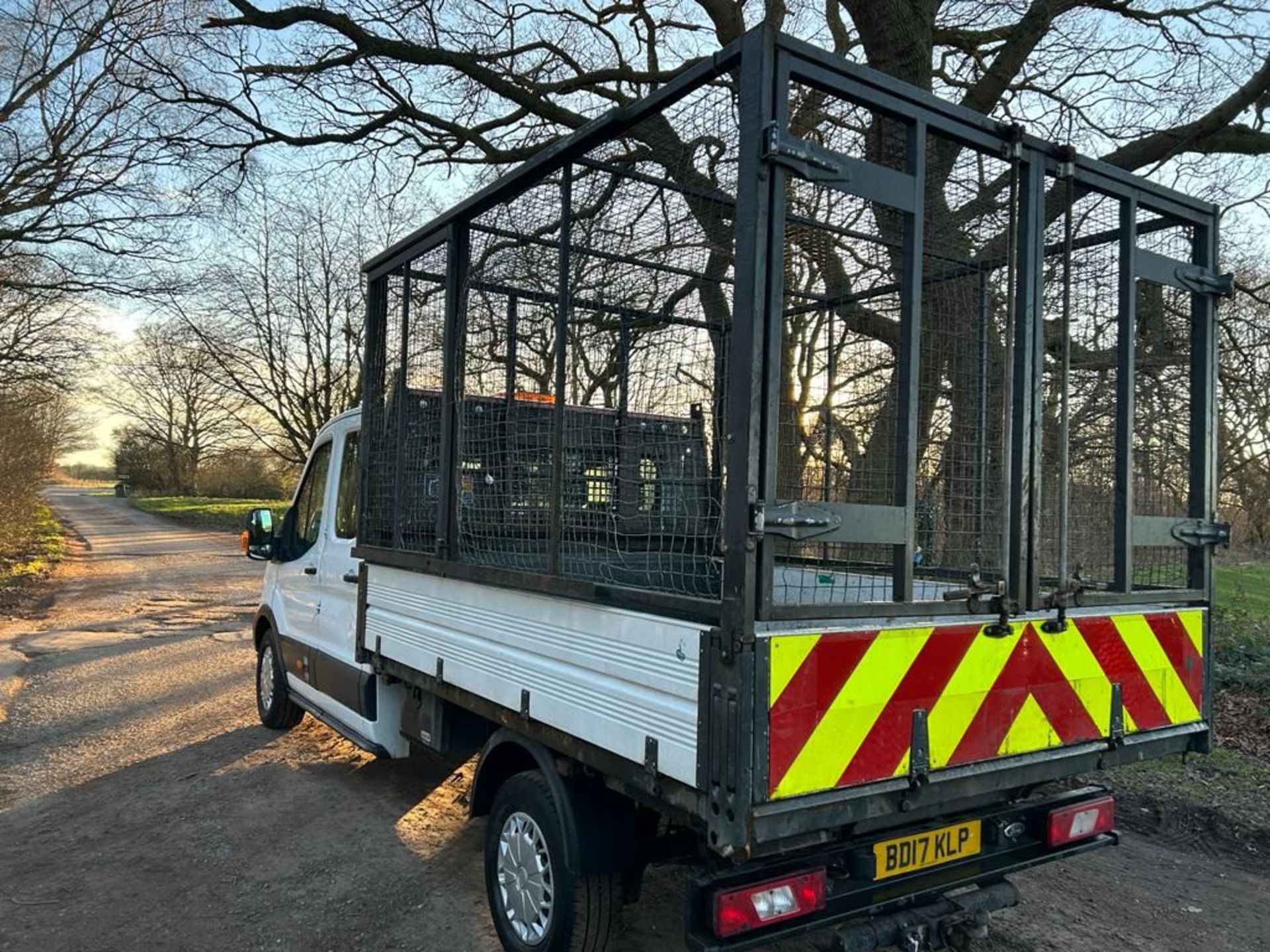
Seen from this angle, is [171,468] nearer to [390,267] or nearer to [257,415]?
[257,415]

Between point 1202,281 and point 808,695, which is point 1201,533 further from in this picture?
point 808,695

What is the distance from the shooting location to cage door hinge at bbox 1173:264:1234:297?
3283 millimetres

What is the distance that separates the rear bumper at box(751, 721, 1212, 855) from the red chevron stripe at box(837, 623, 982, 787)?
51 millimetres

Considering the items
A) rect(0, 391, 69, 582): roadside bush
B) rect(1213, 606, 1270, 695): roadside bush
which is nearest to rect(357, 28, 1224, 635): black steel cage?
rect(1213, 606, 1270, 695): roadside bush

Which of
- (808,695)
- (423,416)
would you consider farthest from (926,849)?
(423,416)

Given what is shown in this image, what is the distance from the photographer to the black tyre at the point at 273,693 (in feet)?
20.1

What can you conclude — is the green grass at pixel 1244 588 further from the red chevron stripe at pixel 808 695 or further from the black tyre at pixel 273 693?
the black tyre at pixel 273 693

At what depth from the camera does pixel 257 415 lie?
99.3ft

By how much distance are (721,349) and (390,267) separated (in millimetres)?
2089

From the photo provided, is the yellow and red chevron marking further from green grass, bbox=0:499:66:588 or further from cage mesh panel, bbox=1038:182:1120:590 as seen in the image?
green grass, bbox=0:499:66:588

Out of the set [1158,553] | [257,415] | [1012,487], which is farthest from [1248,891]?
[257,415]

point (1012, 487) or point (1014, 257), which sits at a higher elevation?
point (1014, 257)

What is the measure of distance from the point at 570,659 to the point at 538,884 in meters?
0.87

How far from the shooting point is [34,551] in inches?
784
